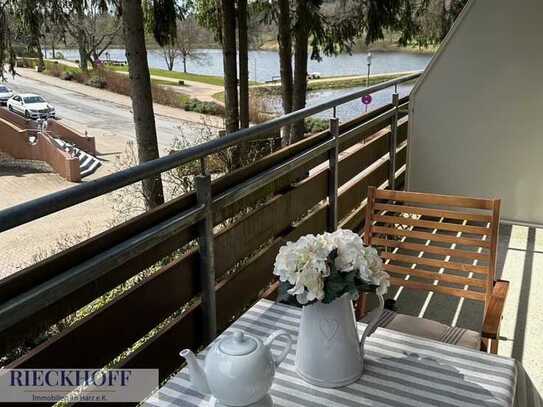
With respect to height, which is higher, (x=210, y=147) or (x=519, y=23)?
(x=519, y=23)

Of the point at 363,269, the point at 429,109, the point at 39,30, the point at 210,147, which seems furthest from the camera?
the point at 39,30

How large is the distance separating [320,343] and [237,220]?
91 centimetres

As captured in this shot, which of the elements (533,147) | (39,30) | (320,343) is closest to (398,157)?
(533,147)

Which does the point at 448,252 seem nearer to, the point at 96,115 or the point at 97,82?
the point at 96,115

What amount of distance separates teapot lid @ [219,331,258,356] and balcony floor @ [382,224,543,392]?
1.53 metres

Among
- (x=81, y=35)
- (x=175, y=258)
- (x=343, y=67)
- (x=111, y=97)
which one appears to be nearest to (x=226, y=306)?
(x=175, y=258)

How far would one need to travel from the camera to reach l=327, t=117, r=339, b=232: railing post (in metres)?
2.61

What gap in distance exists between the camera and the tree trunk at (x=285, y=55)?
720 centimetres

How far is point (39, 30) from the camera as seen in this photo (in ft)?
20.6

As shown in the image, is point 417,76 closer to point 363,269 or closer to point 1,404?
point 363,269

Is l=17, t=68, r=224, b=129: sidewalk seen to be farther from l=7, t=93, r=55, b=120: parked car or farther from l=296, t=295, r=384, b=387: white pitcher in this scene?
l=296, t=295, r=384, b=387: white pitcher

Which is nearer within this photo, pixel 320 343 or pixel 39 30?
pixel 320 343

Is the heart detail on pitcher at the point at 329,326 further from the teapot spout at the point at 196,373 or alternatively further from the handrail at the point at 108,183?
the handrail at the point at 108,183

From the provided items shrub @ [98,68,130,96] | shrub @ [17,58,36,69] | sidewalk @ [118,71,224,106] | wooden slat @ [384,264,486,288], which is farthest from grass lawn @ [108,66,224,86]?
wooden slat @ [384,264,486,288]
